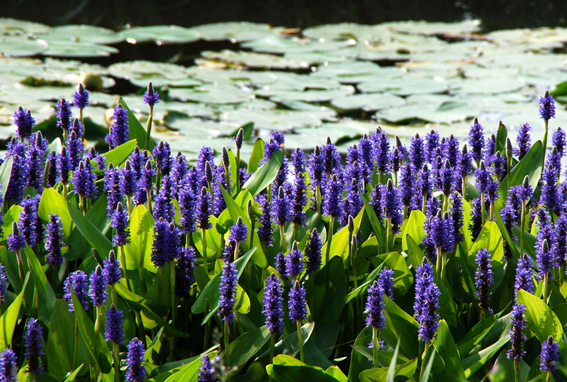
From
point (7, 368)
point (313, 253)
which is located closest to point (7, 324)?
point (7, 368)

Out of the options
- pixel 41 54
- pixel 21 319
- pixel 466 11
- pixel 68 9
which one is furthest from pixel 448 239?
pixel 466 11

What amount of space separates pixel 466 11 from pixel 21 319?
18.6m

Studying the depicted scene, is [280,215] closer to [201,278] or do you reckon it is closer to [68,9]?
[201,278]

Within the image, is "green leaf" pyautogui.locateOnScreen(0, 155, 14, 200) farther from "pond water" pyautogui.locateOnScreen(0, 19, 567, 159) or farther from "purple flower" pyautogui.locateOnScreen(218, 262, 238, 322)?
"pond water" pyautogui.locateOnScreen(0, 19, 567, 159)

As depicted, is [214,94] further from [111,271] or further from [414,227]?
[111,271]

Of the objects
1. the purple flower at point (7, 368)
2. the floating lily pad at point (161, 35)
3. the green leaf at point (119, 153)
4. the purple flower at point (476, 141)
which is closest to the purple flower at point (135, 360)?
the purple flower at point (7, 368)

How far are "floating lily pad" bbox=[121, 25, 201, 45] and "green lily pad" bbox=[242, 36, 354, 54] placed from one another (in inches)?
48.0

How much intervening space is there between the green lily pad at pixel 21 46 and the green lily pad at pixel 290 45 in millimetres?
4093

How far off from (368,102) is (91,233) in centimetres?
706

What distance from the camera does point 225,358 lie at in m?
2.06

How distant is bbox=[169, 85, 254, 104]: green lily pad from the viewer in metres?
8.59

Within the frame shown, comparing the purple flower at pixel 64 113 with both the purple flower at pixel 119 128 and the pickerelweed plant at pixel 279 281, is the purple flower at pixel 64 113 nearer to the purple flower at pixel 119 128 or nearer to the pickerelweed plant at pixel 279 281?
the purple flower at pixel 119 128

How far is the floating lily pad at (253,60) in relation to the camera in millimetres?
10820

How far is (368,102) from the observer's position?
890 cm
